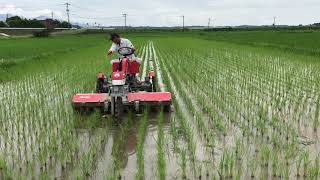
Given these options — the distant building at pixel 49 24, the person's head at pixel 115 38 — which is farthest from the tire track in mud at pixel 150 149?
the distant building at pixel 49 24

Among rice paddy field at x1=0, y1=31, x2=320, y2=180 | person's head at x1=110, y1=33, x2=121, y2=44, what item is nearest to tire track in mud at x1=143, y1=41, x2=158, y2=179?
rice paddy field at x1=0, y1=31, x2=320, y2=180

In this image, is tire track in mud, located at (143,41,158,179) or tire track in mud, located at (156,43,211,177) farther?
tire track in mud, located at (156,43,211,177)

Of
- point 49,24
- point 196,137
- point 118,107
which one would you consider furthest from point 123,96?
→ point 49,24

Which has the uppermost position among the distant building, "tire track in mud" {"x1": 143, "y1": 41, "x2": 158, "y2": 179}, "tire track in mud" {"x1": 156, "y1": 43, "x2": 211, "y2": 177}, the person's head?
the distant building

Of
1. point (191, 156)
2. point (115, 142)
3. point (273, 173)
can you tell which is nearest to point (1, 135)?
point (115, 142)

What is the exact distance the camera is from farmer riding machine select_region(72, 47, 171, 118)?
6.54 metres

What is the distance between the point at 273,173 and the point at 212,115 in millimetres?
2721

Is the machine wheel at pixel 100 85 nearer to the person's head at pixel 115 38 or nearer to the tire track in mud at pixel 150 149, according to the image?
the person's head at pixel 115 38

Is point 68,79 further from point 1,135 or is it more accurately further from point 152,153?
point 152,153

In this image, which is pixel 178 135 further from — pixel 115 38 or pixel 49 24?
pixel 49 24

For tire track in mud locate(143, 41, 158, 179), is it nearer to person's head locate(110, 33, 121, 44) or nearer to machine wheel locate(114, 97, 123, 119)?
machine wheel locate(114, 97, 123, 119)

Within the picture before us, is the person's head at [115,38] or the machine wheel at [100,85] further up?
the person's head at [115,38]

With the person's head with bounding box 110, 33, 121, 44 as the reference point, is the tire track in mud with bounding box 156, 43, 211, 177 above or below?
below

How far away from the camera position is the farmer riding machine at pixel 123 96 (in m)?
6.54
